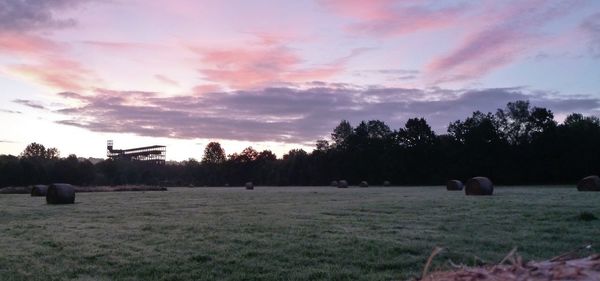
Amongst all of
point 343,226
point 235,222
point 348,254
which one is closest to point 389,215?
point 343,226

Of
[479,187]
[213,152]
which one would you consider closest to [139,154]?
[213,152]

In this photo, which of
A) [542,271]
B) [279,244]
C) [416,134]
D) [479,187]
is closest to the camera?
[542,271]

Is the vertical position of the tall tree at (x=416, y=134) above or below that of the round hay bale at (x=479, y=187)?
above

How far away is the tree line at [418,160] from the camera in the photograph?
76.1m

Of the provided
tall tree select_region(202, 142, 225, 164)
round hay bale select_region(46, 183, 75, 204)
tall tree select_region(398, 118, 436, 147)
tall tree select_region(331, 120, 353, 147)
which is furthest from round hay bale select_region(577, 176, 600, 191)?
tall tree select_region(202, 142, 225, 164)

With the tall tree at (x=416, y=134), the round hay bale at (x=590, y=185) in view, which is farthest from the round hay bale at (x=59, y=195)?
the tall tree at (x=416, y=134)

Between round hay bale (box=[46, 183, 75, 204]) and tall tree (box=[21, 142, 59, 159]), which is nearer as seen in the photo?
round hay bale (box=[46, 183, 75, 204])

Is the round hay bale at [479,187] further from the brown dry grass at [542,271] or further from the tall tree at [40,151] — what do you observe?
the tall tree at [40,151]

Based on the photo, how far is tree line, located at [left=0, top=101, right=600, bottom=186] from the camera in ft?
250

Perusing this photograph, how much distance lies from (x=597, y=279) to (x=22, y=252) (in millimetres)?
12699

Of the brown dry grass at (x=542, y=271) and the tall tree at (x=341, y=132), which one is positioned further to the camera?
the tall tree at (x=341, y=132)

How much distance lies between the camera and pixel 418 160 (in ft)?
301

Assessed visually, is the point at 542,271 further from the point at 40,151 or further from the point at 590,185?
the point at 40,151

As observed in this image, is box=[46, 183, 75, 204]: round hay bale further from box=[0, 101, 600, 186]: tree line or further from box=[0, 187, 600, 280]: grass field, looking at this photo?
box=[0, 101, 600, 186]: tree line
